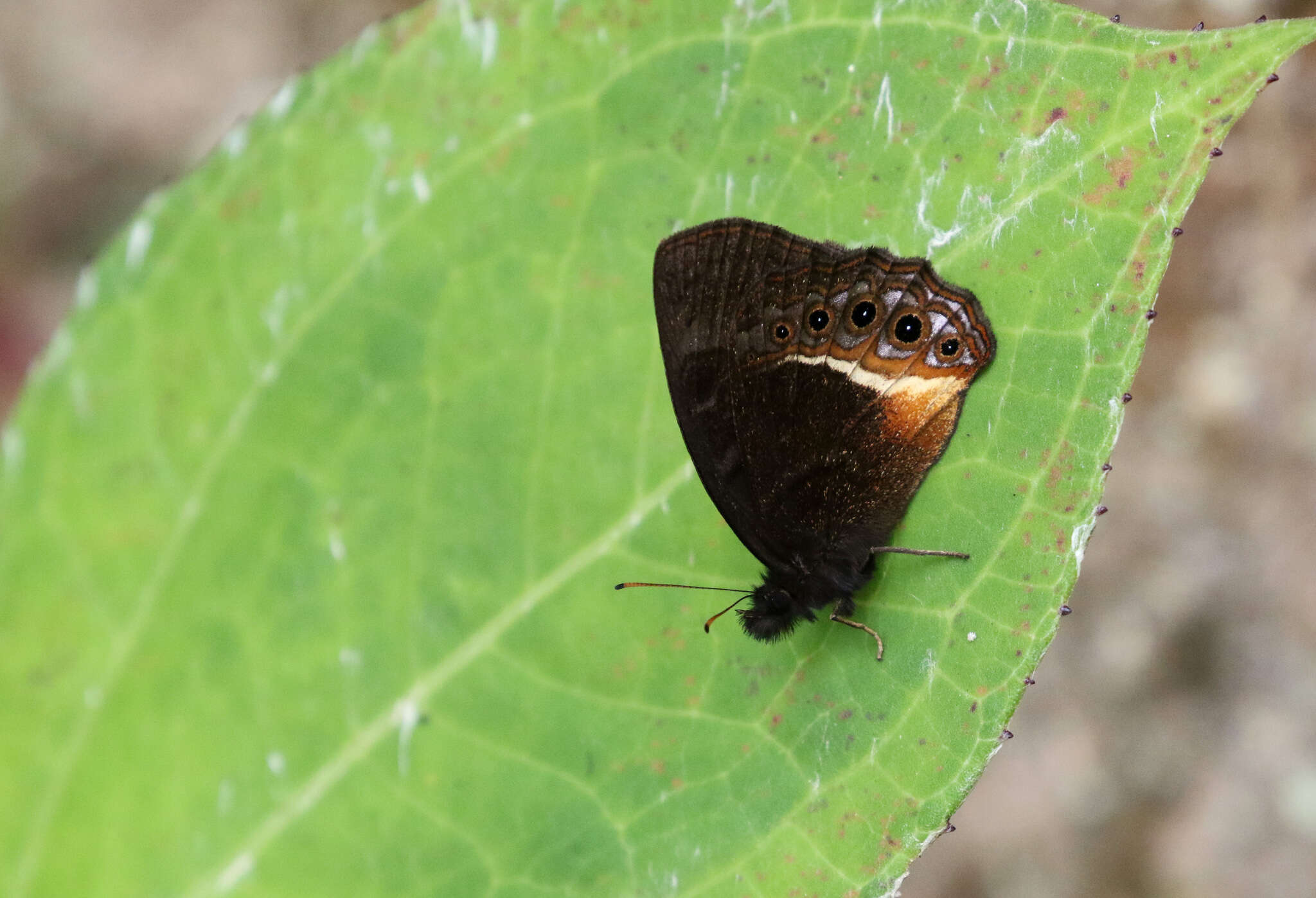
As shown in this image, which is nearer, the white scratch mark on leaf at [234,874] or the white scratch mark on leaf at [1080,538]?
the white scratch mark on leaf at [1080,538]

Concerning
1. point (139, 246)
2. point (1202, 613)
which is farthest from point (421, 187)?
point (1202, 613)

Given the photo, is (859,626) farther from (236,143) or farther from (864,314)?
(236,143)

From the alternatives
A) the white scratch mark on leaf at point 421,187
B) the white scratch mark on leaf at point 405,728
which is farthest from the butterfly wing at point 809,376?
the white scratch mark on leaf at point 405,728

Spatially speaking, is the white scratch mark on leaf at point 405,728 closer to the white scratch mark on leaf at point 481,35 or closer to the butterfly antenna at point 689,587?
the butterfly antenna at point 689,587

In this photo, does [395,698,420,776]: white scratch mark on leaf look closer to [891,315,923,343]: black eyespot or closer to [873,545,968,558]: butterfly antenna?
[873,545,968,558]: butterfly antenna

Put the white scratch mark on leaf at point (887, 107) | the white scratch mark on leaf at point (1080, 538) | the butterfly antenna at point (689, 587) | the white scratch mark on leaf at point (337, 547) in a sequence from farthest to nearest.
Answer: the white scratch mark on leaf at point (337, 547) < the butterfly antenna at point (689, 587) < the white scratch mark on leaf at point (887, 107) < the white scratch mark on leaf at point (1080, 538)

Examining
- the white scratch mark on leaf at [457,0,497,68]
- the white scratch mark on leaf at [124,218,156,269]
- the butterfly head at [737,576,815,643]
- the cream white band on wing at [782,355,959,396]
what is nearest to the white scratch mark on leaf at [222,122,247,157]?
the white scratch mark on leaf at [124,218,156,269]
